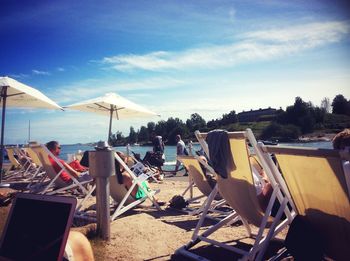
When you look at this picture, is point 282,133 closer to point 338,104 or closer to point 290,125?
point 290,125

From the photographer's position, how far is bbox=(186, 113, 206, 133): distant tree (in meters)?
111

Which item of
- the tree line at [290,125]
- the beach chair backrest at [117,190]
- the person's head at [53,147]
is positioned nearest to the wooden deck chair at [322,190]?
the beach chair backrest at [117,190]

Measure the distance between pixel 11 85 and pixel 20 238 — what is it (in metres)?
6.81

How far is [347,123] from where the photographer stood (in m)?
86.3

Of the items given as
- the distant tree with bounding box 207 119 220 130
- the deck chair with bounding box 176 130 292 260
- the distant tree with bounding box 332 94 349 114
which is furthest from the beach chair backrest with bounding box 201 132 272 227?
the distant tree with bounding box 207 119 220 130

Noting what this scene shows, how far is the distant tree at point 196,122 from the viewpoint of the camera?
111175 millimetres

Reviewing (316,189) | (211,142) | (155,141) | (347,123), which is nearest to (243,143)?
(211,142)

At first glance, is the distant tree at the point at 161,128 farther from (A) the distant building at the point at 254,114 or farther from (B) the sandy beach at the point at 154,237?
(B) the sandy beach at the point at 154,237

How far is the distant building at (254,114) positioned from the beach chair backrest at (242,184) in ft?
460

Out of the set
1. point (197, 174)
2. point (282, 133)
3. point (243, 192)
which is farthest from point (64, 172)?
point (282, 133)

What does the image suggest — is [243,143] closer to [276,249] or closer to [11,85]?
[276,249]

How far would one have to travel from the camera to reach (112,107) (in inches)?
420

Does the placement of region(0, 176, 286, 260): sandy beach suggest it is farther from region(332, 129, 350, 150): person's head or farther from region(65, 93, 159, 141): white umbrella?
region(65, 93, 159, 141): white umbrella

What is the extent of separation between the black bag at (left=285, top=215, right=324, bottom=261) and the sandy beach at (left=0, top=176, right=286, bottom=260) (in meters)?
1.07
